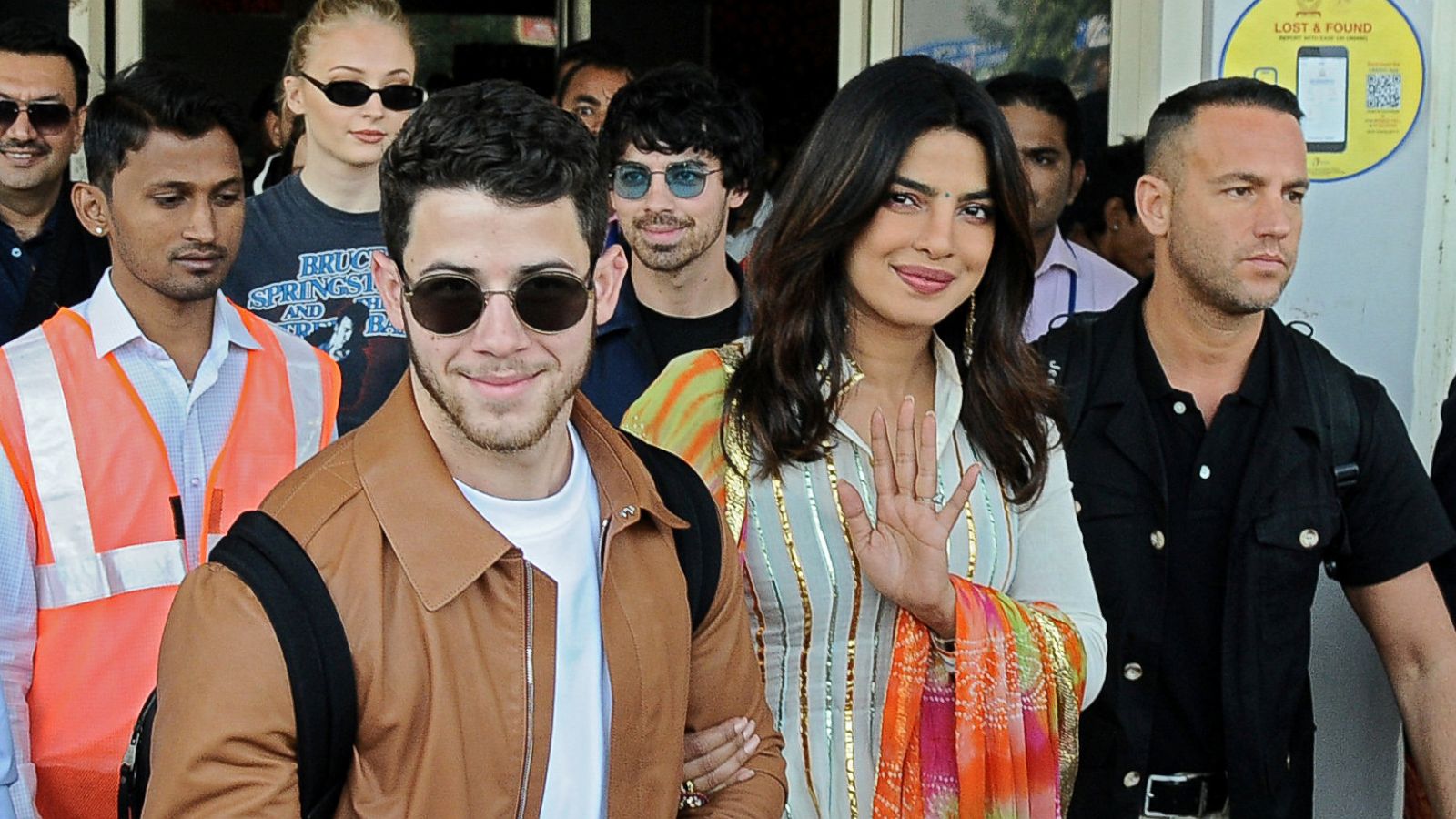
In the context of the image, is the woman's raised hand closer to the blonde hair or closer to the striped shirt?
the striped shirt

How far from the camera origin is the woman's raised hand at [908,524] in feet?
7.73

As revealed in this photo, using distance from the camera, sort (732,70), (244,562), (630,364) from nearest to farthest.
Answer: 1. (244,562)
2. (630,364)
3. (732,70)

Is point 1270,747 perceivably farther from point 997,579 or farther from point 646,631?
point 646,631

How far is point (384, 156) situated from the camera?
6.52ft

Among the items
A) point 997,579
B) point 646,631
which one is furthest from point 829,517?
point 646,631

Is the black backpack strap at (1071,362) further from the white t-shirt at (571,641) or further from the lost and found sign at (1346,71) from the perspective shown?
the white t-shirt at (571,641)

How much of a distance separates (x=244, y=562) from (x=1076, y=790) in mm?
1754

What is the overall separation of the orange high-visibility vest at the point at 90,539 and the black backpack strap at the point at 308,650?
0.88m

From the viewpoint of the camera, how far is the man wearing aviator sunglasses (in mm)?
4113

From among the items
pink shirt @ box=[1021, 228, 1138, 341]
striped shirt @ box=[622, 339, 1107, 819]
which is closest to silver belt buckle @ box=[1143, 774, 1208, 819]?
striped shirt @ box=[622, 339, 1107, 819]

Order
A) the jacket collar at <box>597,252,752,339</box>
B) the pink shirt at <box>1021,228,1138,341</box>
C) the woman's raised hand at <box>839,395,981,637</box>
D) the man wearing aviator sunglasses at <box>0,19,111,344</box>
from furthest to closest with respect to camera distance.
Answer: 1. the pink shirt at <box>1021,228,1138,341</box>
2. the man wearing aviator sunglasses at <box>0,19,111,344</box>
3. the jacket collar at <box>597,252,752,339</box>
4. the woman's raised hand at <box>839,395,981,637</box>

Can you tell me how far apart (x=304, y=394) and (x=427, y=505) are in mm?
1199

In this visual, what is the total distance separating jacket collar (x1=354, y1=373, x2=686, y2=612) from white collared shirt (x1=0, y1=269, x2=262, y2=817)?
884 millimetres

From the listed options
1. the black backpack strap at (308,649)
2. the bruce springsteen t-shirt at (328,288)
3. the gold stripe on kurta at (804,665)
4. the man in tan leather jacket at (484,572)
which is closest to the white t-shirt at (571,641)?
the man in tan leather jacket at (484,572)
